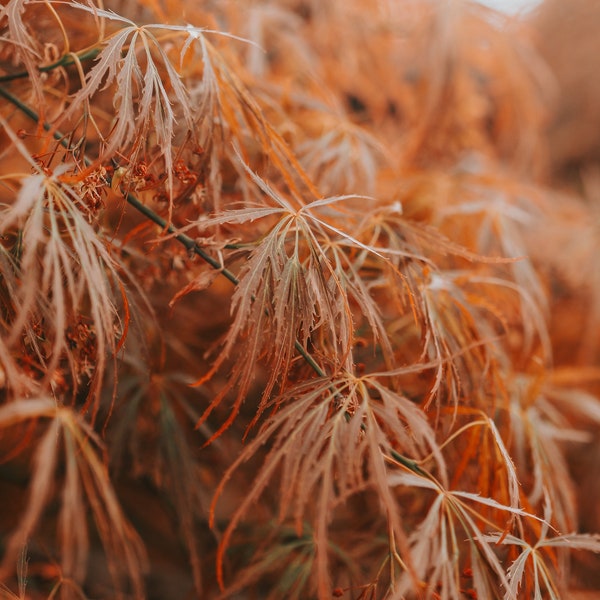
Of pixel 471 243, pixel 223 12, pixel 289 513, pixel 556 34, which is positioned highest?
pixel 556 34

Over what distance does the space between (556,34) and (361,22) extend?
1516 mm

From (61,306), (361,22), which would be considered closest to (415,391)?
(61,306)

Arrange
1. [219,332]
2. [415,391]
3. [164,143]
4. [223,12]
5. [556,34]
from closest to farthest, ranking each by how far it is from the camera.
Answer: [164,143] → [415,391] → [219,332] → [223,12] → [556,34]

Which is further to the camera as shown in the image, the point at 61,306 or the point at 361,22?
the point at 361,22

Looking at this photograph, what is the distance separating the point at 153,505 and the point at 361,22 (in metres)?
1.42

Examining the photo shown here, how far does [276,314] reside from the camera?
0.55 m

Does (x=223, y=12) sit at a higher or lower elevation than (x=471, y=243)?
higher

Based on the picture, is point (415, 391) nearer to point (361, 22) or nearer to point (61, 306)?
point (61, 306)

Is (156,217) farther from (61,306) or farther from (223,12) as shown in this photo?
(223,12)

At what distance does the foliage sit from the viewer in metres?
0.54

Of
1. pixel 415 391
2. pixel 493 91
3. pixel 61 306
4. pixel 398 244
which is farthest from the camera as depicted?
pixel 493 91

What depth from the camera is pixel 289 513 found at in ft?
3.18

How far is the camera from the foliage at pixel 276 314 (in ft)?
1.77

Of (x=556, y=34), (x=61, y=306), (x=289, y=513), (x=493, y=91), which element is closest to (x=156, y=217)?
(x=61, y=306)
